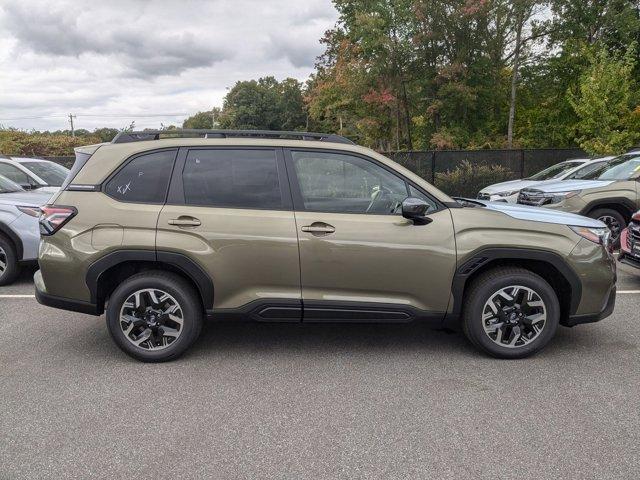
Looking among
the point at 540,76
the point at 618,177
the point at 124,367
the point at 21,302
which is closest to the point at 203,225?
the point at 124,367

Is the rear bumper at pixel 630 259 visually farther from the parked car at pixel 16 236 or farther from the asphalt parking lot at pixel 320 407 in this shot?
the parked car at pixel 16 236

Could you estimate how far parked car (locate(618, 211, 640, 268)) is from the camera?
6.32m

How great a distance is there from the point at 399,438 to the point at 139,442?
150 centimetres

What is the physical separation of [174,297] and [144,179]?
3.20 ft

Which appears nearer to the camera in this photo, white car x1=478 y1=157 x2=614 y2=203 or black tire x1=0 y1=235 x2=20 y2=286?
black tire x1=0 y1=235 x2=20 y2=286

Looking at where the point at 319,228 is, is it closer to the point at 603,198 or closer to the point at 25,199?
the point at 25,199

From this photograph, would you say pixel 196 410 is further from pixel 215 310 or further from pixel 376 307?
pixel 376 307

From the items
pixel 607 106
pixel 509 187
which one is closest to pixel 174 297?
pixel 509 187

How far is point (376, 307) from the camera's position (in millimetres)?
4031

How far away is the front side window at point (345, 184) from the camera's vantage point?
4098 millimetres

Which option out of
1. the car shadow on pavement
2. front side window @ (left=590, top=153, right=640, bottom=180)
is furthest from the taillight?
front side window @ (left=590, top=153, right=640, bottom=180)

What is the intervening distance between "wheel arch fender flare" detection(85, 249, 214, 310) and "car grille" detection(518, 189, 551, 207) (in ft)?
22.7

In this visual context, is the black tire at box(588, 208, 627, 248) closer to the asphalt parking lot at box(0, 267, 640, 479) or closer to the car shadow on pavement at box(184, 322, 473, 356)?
the asphalt parking lot at box(0, 267, 640, 479)

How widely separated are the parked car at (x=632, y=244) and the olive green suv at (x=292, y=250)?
8.56ft
